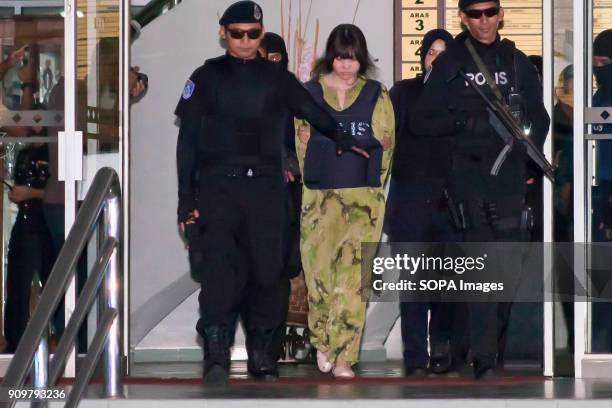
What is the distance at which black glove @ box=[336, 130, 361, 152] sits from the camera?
24.6 feet

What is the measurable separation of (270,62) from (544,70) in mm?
1420

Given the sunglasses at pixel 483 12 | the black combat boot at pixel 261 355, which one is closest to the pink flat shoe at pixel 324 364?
the black combat boot at pixel 261 355

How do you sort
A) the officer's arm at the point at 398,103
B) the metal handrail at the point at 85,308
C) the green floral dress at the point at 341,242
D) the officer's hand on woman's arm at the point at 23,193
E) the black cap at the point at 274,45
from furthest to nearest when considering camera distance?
the black cap at the point at 274,45 → the officer's arm at the point at 398,103 → the officer's hand on woman's arm at the point at 23,193 → the green floral dress at the point at 341,242 → the metal handrail at the point at 85,308

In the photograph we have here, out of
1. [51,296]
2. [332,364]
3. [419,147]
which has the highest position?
[419,147]

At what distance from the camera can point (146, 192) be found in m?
9.09

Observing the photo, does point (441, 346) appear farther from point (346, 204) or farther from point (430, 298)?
point (346, 204)

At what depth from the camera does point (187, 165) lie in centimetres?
746

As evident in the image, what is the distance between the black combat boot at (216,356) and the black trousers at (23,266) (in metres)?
1.12

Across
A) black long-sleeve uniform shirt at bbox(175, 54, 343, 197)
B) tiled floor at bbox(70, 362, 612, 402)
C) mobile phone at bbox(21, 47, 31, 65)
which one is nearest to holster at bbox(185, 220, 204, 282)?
black long-sleeve uniform shirt at bbox(175, 54, 343, 197)

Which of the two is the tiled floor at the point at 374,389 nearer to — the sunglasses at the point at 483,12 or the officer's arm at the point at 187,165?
the officer's arm at the point at 187,165

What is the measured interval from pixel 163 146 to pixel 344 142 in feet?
6.21

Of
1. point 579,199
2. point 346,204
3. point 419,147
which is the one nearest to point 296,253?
point 346,204

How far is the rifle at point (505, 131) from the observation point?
7.61 metres

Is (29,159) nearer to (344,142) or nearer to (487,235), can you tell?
(344,142)
